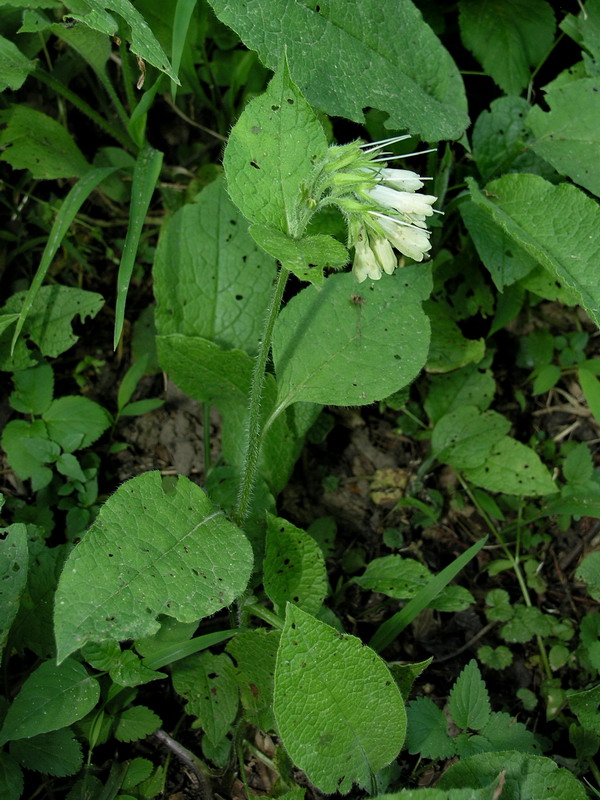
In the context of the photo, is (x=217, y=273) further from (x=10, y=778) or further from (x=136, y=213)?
(x=10, y=778)

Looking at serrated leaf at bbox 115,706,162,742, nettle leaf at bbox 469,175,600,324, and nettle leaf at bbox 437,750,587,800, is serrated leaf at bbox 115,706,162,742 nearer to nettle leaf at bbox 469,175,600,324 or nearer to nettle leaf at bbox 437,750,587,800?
nettle leaf at bbox 437,750,587,800

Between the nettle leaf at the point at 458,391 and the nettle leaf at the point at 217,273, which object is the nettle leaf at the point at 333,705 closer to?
the nettle leaf at the point at 217,273

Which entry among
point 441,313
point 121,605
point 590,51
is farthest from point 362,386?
point 590,51

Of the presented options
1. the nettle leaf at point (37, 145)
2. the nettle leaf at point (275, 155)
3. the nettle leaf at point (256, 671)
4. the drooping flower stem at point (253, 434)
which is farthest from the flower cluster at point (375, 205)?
the nettle leaf at point (37, 145)

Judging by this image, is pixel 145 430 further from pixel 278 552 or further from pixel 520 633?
pixel 520 633

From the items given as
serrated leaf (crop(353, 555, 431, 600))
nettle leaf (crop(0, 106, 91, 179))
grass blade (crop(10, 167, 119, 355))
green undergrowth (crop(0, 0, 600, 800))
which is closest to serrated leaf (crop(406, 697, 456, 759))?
green undergrowth (crop(0, 0, 600, 800))

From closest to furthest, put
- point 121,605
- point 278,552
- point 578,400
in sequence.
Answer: point 121,605, point 278,552, point 578,400
